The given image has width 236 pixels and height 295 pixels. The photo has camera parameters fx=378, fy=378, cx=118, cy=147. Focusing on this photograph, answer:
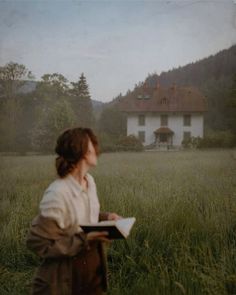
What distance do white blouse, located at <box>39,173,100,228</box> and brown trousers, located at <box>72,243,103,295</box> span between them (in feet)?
0.60

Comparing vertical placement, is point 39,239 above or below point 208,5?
below

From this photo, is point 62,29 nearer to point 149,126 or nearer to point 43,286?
point 149,126

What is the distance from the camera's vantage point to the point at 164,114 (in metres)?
3.68

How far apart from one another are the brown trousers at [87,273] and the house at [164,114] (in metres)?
1.68

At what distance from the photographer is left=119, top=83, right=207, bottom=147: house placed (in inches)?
143

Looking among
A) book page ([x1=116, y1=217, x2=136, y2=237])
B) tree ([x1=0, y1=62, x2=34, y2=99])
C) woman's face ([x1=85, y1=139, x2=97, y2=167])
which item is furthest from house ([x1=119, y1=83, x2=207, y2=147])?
book page ([x1=116, y1=217, x2=136, y2=237])

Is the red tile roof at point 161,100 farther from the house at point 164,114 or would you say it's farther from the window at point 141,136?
the window at point 141,136

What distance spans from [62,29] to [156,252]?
2302 mm

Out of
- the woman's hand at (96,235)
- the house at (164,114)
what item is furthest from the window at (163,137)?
the woman's hand at (96,235)

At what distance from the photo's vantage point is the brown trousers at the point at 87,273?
81.8 inches

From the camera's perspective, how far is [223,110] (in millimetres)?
3750

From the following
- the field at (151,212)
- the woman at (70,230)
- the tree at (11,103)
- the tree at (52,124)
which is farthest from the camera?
the tree at (11,103)

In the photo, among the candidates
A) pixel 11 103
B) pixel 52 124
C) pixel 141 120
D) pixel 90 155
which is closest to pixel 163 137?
Result: pixel 141 120

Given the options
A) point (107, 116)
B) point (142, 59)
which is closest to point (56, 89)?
point (107, 116)
